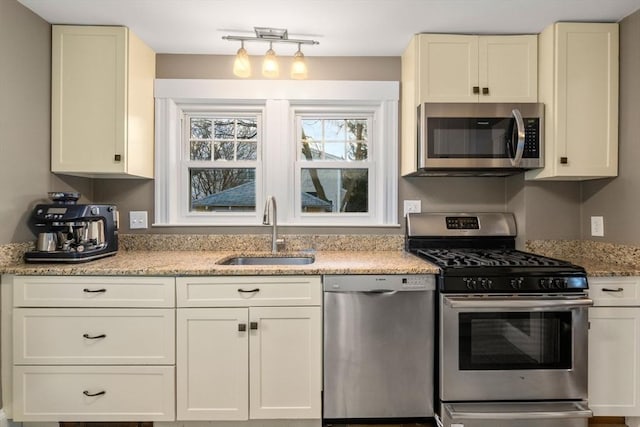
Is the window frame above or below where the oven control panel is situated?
above

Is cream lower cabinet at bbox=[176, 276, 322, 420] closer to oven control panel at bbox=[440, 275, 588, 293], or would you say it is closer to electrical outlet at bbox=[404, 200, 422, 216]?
oven control panel at bbox=[440, 275, 588, 293]

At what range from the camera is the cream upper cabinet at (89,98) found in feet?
6.69

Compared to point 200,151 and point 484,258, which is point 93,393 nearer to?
point 200,151

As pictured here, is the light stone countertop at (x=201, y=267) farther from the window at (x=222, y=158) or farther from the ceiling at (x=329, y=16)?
the ceiling at (x=329, y=16)

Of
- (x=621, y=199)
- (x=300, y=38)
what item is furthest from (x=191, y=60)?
(x=621, y=199)

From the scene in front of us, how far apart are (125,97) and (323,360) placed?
1858 mm

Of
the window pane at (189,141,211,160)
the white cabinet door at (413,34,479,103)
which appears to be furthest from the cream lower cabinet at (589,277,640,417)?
the window pane at (189,141,211,160)

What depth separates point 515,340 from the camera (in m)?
1.75

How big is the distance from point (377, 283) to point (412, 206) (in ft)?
2.86

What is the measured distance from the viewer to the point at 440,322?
173 cm

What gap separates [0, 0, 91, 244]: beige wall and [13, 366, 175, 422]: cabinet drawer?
2.40 ft

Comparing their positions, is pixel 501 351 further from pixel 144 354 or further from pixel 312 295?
pixel 144 354

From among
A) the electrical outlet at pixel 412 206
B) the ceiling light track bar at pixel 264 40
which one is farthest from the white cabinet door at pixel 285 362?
the ceiling light track bar at pixel 264 40

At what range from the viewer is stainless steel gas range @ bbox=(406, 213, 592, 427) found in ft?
5.58
